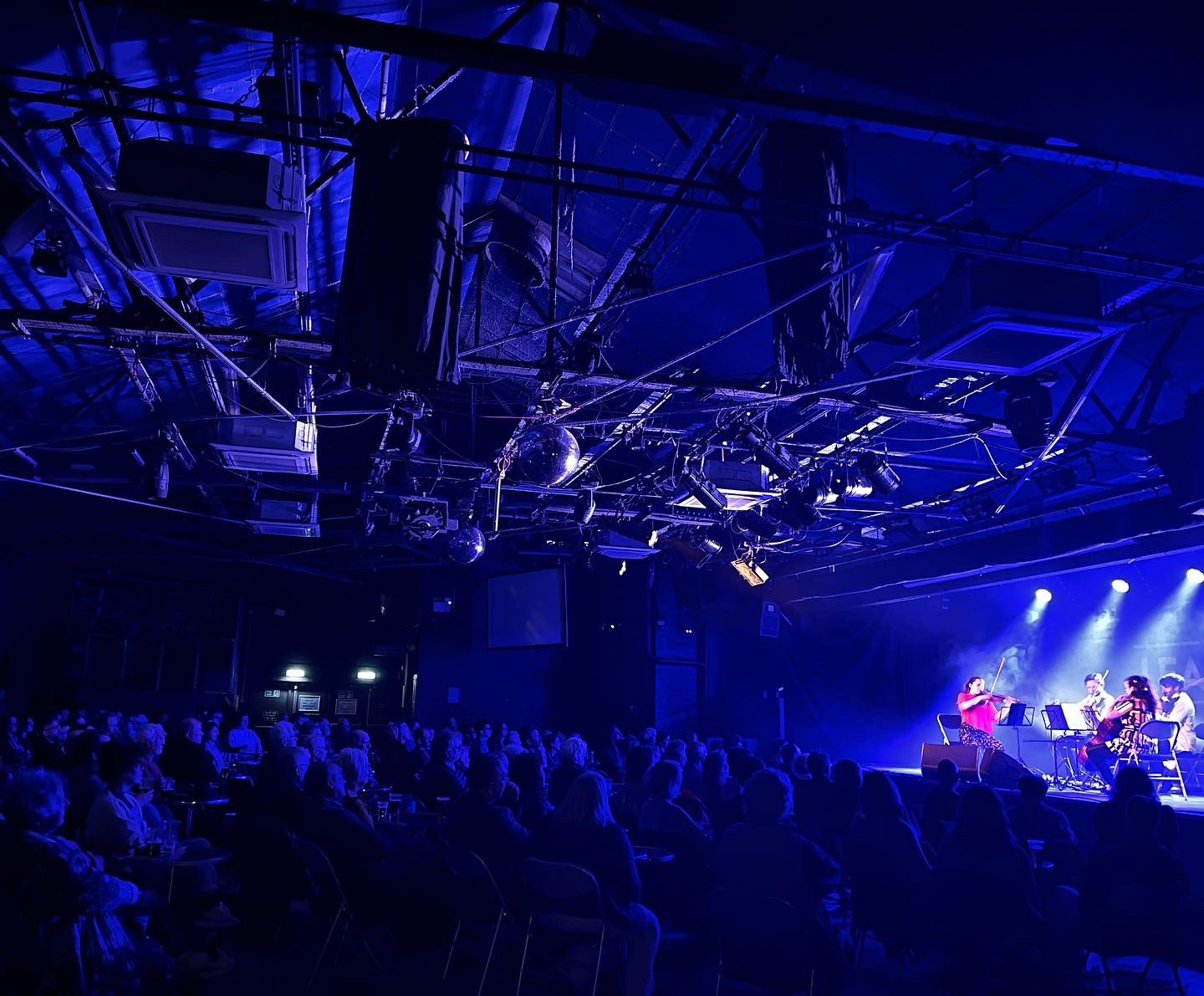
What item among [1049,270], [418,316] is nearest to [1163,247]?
[1049,270]

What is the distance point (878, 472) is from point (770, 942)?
18.0 ft

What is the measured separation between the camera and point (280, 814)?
5.66 meters

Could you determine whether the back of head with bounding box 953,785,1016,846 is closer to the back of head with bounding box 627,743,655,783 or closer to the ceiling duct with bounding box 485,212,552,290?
the back of head with bounding box 627,743,655,783

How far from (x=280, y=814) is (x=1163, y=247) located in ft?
24.0

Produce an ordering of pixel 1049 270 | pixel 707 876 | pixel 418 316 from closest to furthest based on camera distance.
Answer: pixel 418 316 → pixel 1049 270 → pixel 707 876

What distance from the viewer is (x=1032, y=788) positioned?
5898 millimetres

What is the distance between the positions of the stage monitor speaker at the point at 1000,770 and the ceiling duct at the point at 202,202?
10031 mm

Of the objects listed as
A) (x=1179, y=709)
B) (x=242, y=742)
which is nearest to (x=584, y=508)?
(x=242, y=742)

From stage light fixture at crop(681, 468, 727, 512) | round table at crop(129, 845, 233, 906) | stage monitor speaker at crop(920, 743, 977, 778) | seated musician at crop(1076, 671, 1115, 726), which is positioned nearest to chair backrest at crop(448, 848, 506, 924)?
round table at crop(129, 845, 233, 906)

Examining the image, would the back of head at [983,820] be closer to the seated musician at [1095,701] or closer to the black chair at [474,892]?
the black chair at [474,892]

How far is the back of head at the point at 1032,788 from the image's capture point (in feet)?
19.3

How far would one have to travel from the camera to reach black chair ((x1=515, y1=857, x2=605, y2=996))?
408 centimetres

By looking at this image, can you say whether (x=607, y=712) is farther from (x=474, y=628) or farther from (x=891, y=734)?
(x=891, y=734)

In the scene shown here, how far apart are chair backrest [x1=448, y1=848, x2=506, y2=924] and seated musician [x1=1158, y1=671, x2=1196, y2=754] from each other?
10452 mm
